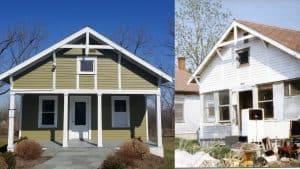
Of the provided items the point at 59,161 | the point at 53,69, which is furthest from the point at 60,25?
the point at 59,161

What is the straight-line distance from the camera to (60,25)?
10.3 metres

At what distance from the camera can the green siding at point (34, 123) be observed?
1033cm

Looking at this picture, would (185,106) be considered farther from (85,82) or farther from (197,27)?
(85,82)

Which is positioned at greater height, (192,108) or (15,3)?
(15,3)

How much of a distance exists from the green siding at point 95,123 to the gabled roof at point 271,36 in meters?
1.75

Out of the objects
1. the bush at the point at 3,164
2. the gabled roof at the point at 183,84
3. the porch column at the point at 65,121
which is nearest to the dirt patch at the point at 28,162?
the bush at the point at 3,164

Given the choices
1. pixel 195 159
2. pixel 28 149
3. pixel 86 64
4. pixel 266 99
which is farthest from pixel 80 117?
pixel 266 99

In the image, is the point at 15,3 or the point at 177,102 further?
the point at 177,102

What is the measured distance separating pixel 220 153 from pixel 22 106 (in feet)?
14.6

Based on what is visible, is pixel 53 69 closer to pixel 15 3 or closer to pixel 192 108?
pixel 15 3

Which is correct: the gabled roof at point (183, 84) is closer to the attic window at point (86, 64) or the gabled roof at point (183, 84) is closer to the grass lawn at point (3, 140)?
the attic window at point (86, 64)

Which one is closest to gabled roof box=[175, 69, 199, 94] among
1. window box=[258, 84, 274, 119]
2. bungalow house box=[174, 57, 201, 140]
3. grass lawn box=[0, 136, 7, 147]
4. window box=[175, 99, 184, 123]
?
bungalow house box=[174, 57, 201, 140]

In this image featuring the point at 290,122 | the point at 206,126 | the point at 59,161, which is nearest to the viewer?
the point at 59,161

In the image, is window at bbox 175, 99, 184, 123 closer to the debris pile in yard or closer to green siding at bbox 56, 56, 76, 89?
the debris pile in yard
